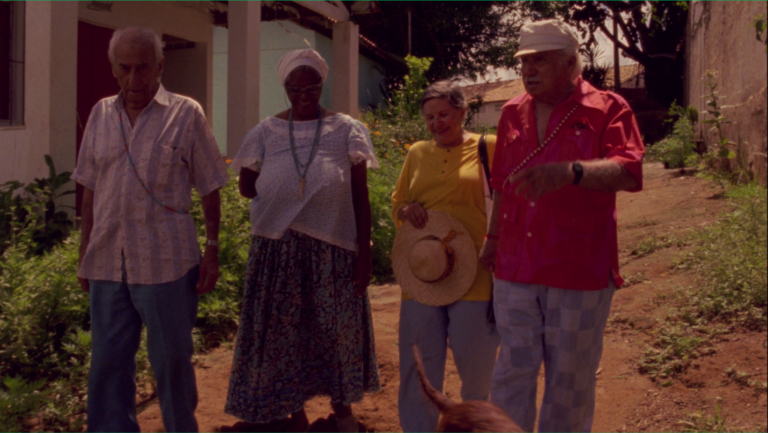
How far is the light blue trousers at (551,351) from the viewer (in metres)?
2.60

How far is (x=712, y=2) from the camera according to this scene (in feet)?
28.7

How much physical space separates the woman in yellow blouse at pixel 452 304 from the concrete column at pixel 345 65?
7.71 m

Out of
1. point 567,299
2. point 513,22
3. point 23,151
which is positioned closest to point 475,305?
point 567,299

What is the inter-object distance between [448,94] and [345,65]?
7986 millimetres

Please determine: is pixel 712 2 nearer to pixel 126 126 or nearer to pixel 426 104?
pixel 426 104

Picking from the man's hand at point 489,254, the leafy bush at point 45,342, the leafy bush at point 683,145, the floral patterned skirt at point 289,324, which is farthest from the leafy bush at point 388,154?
the leafy bush at point 683,145

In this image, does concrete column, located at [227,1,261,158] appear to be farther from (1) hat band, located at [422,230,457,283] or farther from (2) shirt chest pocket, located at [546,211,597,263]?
(2) shirt chest pocket, located at [546,211,597,263]

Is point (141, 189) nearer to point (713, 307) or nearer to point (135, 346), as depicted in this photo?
point (135, 346)

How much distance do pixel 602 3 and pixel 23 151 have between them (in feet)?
69.5

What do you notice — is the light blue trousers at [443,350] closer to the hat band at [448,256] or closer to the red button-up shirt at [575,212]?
the hat band at [448,256]

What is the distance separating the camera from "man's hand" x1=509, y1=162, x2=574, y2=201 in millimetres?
2221

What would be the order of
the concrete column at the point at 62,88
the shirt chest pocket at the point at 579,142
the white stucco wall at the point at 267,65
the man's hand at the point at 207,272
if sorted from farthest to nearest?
the white stucco wall at the point at 267,65 < the concrete column at the point at 62,88 < the man's hand at the point at 207,272 < the shirt chest pocket at the point at 579,142

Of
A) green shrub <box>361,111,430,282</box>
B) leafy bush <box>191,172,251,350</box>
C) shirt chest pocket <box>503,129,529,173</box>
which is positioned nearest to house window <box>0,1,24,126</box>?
leafy bush <box>191,172,251,350</box>

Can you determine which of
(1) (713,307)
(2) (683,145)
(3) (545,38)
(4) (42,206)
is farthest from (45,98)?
(2) (683,145)
